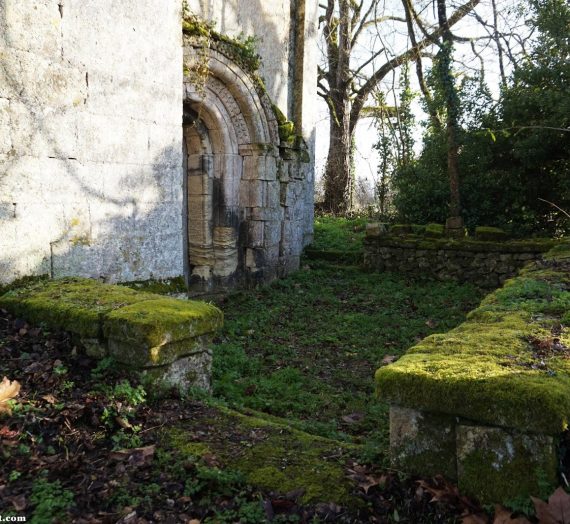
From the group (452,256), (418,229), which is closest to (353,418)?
(452,256)

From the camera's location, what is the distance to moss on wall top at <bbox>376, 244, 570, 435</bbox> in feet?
7.45

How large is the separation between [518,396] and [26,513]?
2227mm

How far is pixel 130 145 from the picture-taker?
580cm

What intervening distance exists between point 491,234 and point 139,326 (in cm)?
818

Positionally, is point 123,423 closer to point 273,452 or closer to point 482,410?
point 273,452

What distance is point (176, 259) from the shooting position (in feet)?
21.9

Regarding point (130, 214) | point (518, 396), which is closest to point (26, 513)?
point (518, 396)

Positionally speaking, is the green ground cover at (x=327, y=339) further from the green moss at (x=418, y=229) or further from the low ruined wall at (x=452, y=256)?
the green moss at (x=418, y=229)

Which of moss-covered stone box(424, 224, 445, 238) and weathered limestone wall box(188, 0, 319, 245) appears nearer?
weathered limestone wall box(188, 0, 319, 245)

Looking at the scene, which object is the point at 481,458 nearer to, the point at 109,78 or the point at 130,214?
Answer: the point at 130,214

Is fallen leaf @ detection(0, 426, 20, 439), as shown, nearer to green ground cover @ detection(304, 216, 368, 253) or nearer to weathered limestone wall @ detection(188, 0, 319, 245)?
weathered limestone wall @ detection(188, 0, 319, 245)

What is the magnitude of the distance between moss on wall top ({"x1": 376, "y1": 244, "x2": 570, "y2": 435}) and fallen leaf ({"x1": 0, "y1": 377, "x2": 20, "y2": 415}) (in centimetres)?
210

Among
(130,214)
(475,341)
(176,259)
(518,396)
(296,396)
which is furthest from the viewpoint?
(176,259)

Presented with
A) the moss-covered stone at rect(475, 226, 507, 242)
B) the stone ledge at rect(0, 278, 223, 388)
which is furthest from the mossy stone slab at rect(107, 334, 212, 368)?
the moss-covered stone at rect(475, 226, 507, 242)
